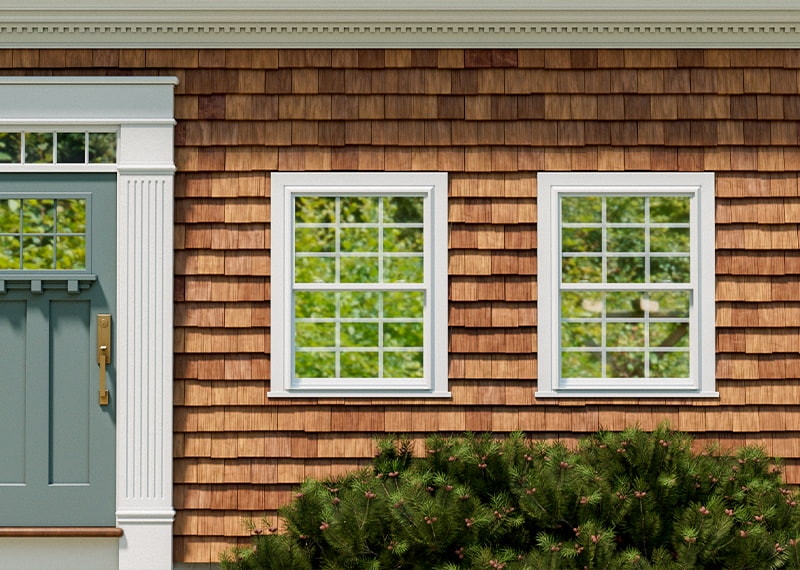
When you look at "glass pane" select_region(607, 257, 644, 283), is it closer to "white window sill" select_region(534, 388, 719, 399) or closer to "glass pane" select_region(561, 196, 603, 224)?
"glass pane" select_region(561, 196, 603, 224)

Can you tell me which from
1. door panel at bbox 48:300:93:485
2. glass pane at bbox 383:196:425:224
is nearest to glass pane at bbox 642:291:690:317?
glass pane at bbox 383:196:425:224

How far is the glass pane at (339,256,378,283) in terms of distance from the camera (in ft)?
24.7

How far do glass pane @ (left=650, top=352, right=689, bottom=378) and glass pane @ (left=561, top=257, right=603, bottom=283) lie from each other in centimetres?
93

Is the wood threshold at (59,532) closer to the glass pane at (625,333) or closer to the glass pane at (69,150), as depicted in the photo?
the glass pane at (69,150)

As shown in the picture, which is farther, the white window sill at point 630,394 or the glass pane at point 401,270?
the glass pane at point 401,270

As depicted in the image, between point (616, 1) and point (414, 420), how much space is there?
2.63m

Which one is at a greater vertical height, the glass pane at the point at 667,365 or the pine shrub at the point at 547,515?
the glass pane at the point at 667,365

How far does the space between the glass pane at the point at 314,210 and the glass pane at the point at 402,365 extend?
4.62 ft

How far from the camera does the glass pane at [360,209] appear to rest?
779cm

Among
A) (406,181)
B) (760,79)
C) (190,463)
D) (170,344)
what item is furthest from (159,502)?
(760,79)

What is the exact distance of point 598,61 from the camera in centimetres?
481

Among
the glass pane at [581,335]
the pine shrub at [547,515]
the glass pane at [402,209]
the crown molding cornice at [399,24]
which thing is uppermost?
the crown molding cornice at [399,24]

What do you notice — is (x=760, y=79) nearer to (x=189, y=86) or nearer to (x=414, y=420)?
(x=414, y=420)

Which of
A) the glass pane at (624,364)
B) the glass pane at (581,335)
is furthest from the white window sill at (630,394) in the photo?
the glass pane at (581,335)
